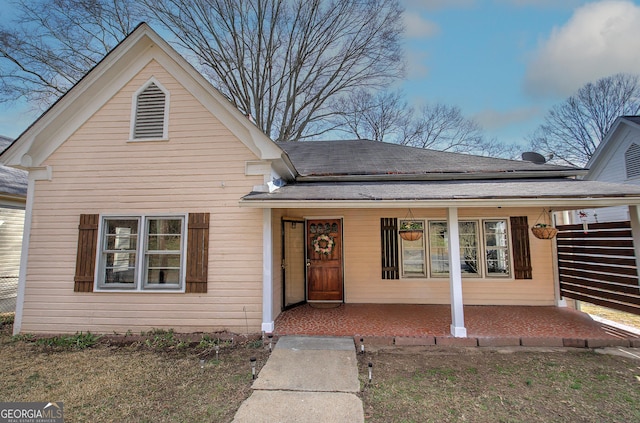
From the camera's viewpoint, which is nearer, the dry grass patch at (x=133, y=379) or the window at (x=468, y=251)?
the dry grass patch at (x=133, y=379)

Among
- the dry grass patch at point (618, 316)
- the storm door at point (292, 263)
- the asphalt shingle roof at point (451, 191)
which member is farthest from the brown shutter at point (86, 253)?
the dry grass patch at point (618, 316)

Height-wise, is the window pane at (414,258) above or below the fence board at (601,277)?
above

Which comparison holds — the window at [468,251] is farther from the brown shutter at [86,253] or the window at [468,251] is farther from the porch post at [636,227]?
the brown shutter at [86,253]

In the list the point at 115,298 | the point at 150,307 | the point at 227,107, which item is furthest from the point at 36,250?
the point at 227,107

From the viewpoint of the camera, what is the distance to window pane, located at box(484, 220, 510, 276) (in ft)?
22.6

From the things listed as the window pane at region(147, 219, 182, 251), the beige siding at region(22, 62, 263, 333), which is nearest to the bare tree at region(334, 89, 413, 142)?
the beige siding at region(22, 62, 263, 333)

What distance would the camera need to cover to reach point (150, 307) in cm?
529

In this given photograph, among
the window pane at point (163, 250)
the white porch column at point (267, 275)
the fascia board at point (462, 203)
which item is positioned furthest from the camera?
the window pane at point (163, 250)

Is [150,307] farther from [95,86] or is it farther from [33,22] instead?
[33,22]

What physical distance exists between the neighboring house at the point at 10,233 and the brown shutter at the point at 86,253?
4.94 meters

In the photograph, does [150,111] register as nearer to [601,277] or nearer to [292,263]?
[292,263]

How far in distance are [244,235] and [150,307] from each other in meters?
2.26

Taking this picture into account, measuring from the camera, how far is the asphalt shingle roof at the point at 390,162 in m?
6.67

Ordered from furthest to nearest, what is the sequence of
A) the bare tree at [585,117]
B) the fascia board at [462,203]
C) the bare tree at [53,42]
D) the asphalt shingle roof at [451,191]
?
the bare tree at [585,117]
the bare tree at [53,42]
the asphalt shingle roof at [451,191]
the fascia board at [462,203]
